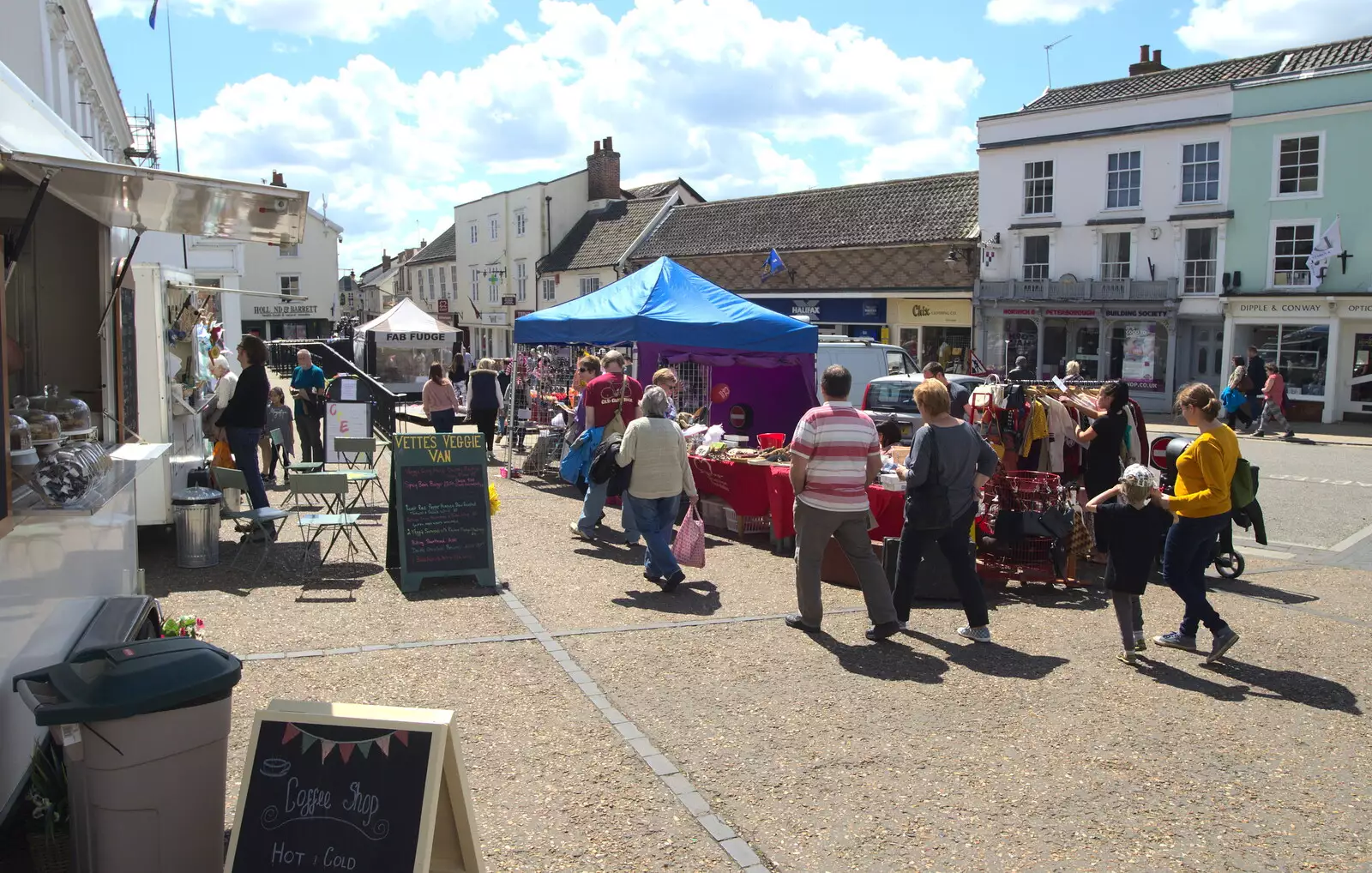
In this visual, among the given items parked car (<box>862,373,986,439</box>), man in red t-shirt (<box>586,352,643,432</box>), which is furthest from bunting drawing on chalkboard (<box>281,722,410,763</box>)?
parked car (<box>862,373,986,439</box>)

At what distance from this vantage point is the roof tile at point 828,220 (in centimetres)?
3144

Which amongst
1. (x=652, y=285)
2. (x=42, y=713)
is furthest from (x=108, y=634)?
(x=652, y=285)

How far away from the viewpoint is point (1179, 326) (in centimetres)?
2734

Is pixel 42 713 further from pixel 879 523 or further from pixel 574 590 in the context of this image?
pixel 879 523

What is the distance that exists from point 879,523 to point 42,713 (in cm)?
660

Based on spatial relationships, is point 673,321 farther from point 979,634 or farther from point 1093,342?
point 1093,342

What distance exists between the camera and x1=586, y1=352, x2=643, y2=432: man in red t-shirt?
35.4 ft

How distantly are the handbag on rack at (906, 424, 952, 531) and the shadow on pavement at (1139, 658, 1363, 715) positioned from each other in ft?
4.88

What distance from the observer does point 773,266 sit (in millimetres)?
32844

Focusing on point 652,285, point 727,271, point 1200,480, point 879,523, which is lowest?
point 879,523

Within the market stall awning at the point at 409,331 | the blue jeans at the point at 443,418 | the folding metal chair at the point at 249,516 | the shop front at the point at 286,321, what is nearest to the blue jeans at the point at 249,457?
the folding metal chair at the point at 249,516

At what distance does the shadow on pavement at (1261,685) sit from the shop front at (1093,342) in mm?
20997

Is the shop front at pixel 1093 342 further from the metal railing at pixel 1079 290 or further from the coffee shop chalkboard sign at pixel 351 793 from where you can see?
the coffee shop chalkboard sign at pixel 351 793

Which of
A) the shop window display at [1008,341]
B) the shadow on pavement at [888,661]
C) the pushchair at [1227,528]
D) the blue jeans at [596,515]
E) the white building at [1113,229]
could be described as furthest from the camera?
the shop window display at [1008,341]
